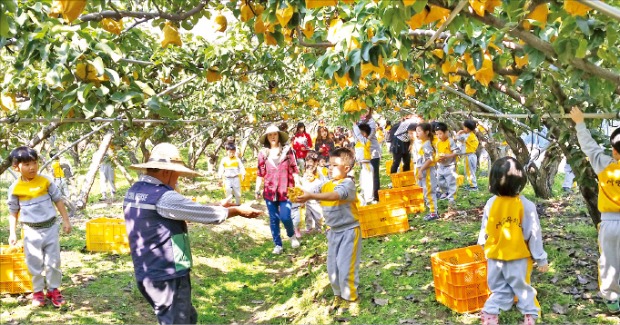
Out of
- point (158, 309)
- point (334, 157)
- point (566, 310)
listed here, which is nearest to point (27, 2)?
point (158, 309)

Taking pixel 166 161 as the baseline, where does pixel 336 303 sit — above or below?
below

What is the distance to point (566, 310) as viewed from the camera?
3.90m

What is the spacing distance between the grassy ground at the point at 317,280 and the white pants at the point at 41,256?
0.27 meters

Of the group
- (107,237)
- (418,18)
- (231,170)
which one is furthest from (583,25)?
(231,170)

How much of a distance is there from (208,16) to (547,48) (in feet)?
7.24

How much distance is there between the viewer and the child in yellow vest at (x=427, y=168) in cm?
708

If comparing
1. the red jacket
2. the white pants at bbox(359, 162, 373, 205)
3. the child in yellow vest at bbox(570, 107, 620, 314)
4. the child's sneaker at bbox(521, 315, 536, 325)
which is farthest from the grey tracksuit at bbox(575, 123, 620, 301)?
the red jacket

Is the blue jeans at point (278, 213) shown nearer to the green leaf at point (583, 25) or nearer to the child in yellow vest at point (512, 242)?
the child in yellow vest at point (512, 242)

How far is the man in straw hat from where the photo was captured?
2.94 metres

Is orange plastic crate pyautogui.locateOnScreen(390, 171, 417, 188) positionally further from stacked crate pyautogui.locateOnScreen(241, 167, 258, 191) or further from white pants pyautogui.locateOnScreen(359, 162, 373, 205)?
stacked crate pyautogui.locateOnScreen(241, 167, 258, 191)

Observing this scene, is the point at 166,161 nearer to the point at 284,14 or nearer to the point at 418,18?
the point at 284,14

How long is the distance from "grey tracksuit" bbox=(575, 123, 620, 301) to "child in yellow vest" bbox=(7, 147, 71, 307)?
14.4 feet

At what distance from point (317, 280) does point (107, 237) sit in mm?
2875

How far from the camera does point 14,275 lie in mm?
5078
